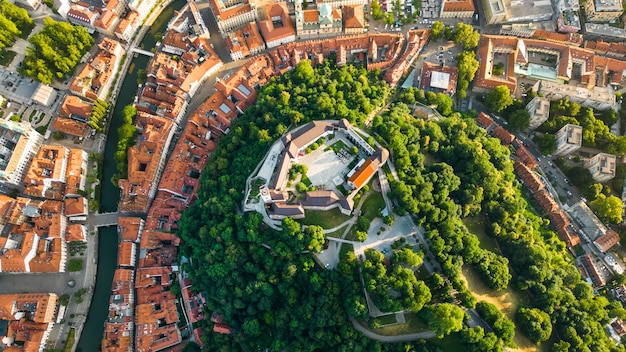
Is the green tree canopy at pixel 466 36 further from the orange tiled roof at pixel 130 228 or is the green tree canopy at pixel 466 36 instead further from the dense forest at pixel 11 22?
the dense forest at pixel 11 22

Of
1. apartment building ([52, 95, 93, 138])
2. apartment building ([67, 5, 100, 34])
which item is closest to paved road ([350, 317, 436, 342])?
apartment building ([52, 95, 93, 138])

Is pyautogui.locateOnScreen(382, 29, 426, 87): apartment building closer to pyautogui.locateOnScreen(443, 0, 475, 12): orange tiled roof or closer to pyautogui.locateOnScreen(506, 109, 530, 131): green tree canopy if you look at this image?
pyautogui.locateOnScreen(443, 0, 475, 12): orange tiled roof

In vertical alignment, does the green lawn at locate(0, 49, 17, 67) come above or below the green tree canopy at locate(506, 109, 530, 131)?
above

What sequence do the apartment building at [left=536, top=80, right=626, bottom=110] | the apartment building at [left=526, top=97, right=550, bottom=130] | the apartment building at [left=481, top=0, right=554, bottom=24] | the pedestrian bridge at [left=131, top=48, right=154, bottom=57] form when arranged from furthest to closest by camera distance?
1. the pedestrian bridge at [left=131, top=48, right=154, bottom=57]
2. the apartment building at [left=481, top=0, right=554, bottom=24]
3. the apartment building at [left=536, top=80, right=626, bottom=110]
4. the apartment building at [left=526, top=97, right=550, bottom=130]

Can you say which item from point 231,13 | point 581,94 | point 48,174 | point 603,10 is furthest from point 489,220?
point 48,174

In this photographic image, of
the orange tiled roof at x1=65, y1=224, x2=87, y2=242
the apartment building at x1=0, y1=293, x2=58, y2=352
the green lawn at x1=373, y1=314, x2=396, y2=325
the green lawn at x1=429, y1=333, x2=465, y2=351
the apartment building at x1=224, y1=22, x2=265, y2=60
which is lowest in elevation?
the apartment building at x1=0, y1=293, x2=58, y2=352

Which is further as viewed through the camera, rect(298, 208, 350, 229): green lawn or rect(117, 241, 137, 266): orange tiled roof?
rect(117, 241, 137, 266): orange tiled roof

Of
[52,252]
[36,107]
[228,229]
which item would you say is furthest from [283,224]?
[36,107]
